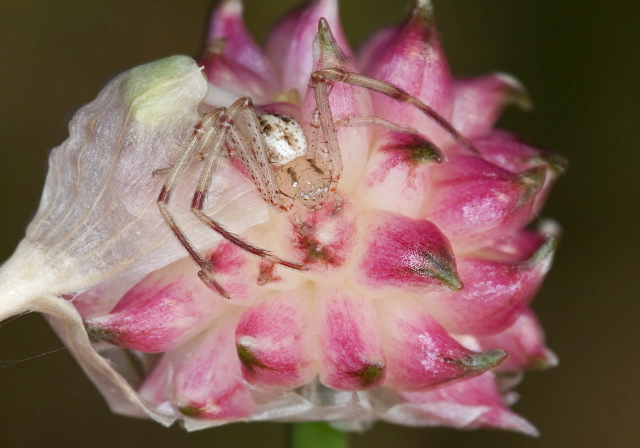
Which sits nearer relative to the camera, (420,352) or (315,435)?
(420,352)

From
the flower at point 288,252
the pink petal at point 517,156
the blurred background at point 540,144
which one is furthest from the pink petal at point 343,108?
the blurred background at point 540,144

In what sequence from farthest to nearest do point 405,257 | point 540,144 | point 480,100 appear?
point 540,144 < point 480,100 < point 405,257

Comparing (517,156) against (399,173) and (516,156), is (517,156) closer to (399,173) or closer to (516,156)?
(516,156)

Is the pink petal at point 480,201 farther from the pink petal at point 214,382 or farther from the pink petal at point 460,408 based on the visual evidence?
the pink petal at point 214,382

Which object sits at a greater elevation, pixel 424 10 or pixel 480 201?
pixel 424 10

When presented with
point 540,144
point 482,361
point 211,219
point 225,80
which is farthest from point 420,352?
point 540,144

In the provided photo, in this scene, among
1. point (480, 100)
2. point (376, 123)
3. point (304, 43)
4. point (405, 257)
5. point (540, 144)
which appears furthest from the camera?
point (540, 144)

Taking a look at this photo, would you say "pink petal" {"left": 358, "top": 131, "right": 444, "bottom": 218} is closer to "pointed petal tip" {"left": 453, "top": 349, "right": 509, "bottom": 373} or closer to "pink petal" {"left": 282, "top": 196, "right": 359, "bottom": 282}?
"pink petal" {"left": 282, "top": 196, "right": 359, "bottom": 282}

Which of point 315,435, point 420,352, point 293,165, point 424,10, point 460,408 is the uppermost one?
point 424,10
